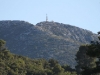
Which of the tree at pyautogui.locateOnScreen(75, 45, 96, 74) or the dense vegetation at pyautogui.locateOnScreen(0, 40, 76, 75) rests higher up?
the tree at pyautogui.locateOnScreen(75, 45, 96, 74)

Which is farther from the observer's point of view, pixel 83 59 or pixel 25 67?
pixel 25 67

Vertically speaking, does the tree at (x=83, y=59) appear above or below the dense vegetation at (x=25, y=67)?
Result: above

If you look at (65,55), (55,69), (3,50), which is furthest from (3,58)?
(65,55)

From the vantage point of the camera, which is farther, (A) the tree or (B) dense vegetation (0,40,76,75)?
(B) dense vegetation (0,40,76,75)

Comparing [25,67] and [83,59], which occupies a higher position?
[83,59]

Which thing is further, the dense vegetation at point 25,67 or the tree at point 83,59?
the dense vegetation at point 25,67

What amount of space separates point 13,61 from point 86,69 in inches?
2268

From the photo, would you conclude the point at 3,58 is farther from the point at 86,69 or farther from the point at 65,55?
the point at 65,55

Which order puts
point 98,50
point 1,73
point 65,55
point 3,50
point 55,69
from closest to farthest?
point 98,50 < point 1,73 < point 55,69 < point 3,50 < point 65,55

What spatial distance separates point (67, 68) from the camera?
92.9m

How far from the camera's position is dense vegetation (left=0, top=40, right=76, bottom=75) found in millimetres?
85269

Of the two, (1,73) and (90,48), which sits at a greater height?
(90,48)

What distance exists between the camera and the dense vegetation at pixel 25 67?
85269 mm

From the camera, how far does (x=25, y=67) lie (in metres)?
89.9
